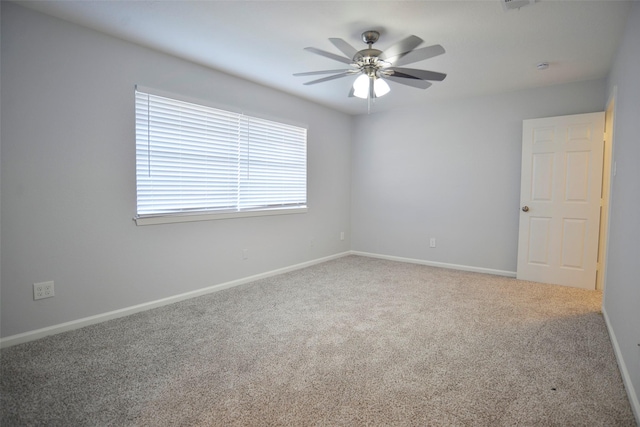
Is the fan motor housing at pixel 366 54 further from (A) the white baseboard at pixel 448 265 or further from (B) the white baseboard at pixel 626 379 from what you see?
(A) the white baseboard at pixel 448 265

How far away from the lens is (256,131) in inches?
161

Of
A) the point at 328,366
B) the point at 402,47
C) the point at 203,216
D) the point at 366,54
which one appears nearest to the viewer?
the point at 328,366

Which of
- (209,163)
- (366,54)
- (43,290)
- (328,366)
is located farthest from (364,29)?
(43,290)

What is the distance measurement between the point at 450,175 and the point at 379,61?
107 inches

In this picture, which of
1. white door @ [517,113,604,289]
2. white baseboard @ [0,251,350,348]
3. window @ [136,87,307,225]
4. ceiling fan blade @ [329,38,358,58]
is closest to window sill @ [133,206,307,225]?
window @ [136,87,307,225]

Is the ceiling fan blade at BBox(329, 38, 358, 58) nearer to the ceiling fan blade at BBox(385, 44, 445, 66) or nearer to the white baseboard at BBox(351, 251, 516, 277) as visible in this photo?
the ceiling fan blade at BBox(385, 44, 445, 66)

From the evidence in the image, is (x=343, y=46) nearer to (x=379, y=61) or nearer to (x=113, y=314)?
(x=379, y=61)

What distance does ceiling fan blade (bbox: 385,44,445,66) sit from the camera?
2252mm

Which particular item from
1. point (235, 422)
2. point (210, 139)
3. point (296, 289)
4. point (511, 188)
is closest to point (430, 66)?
point (511, 188)

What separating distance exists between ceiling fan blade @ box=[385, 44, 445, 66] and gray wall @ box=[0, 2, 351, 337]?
6.62 feet

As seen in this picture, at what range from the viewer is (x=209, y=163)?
358cm

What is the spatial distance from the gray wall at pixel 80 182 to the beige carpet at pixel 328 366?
0.31m

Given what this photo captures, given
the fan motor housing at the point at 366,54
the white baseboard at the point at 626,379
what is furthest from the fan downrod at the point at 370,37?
the white baseboard at the point at 626,379

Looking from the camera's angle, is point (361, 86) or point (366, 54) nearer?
point (366, 54)
